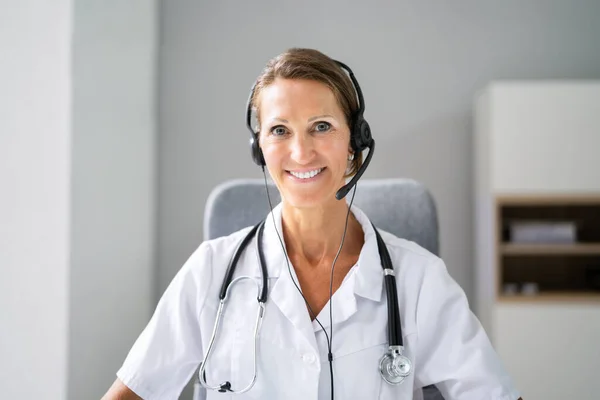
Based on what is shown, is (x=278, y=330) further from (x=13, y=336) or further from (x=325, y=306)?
(x=13, y=336)

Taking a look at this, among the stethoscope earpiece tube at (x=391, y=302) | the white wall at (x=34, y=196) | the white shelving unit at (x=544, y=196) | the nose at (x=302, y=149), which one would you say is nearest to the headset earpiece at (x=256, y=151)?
the nose at (x=302, y=149)

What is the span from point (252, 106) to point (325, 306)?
0.51 metres

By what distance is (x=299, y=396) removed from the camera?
1148 millimetres

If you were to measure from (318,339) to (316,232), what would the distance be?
0.26 metres

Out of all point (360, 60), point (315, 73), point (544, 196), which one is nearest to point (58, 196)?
point (315, 73)

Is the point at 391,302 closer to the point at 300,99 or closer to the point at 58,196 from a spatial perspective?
the point at 300,99

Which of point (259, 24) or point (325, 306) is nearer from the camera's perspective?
point (325, 306)

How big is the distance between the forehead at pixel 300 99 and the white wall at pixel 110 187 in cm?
109

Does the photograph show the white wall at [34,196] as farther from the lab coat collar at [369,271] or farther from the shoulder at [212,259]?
the lab coat collar at [369,271]

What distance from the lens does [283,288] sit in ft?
4.10

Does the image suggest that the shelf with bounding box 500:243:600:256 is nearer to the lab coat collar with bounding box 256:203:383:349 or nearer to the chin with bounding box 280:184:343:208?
the lab coat collar with bounding box 256:203:383:349

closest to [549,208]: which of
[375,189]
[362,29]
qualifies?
[362,29]

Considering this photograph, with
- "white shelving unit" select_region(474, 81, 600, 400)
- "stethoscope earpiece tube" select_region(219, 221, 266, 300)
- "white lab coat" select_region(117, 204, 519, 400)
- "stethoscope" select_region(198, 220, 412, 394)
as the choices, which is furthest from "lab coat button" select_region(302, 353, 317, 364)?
"white shelving unit" select_region(474, 81, 600, 400)

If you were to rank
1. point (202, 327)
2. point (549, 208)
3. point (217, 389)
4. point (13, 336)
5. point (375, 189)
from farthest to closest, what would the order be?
1. point (549, 208)
2. point (13, 336)
3. point (375, 189)
4. point (202, 327)
5. point (217, 389)
